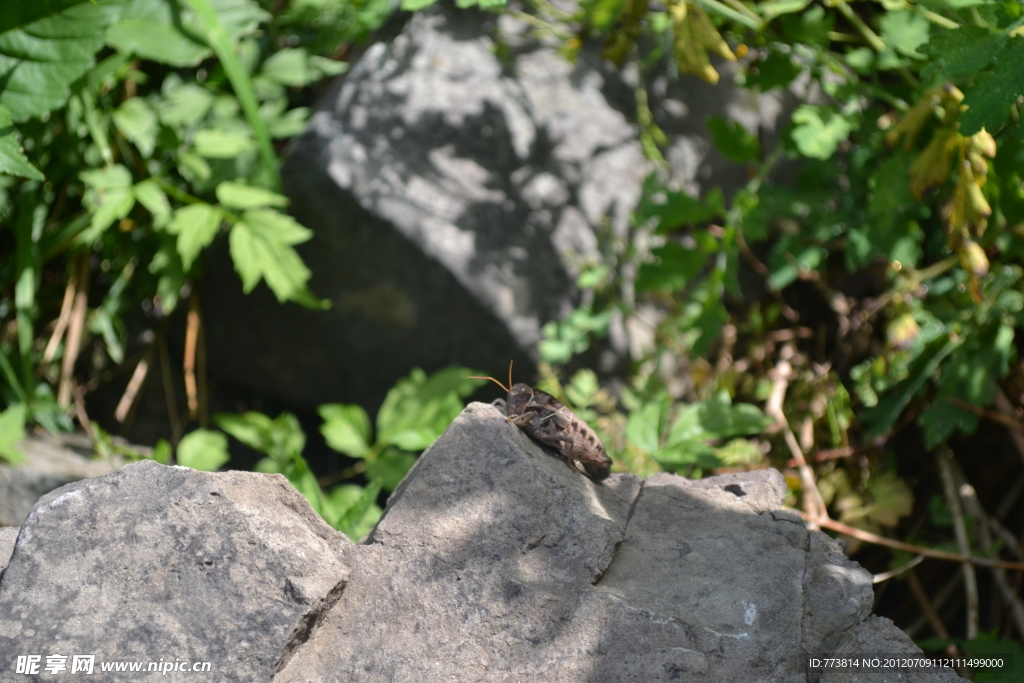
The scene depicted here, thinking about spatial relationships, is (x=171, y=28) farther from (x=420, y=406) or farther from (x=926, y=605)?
(x=926, y=605)

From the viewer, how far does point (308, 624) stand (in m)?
1.68

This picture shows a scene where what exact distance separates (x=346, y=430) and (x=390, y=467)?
10.0 inches

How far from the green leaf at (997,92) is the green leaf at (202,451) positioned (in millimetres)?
2789

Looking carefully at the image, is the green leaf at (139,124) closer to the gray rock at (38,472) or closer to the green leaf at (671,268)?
the gray rock at (38,472)

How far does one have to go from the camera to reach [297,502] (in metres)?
1.85

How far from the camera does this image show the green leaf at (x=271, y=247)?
310 cm

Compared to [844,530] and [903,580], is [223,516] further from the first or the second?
[903,580]

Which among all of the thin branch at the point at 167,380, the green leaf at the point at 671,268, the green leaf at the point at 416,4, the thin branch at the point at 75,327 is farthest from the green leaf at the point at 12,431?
the green leaf at the point at 671,268

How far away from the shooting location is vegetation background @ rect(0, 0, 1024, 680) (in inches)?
109

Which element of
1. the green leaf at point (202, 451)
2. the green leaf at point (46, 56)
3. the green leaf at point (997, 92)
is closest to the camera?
the green leaf at point (997, 92)

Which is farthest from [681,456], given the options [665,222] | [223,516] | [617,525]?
[223,516]

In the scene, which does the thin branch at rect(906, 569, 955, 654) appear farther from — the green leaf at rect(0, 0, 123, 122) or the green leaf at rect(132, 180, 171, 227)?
the green leaf at rect(0, 0, 123, 122)

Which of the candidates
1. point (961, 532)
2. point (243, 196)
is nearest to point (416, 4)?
point (243, 196)

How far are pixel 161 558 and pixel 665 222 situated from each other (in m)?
2.31
